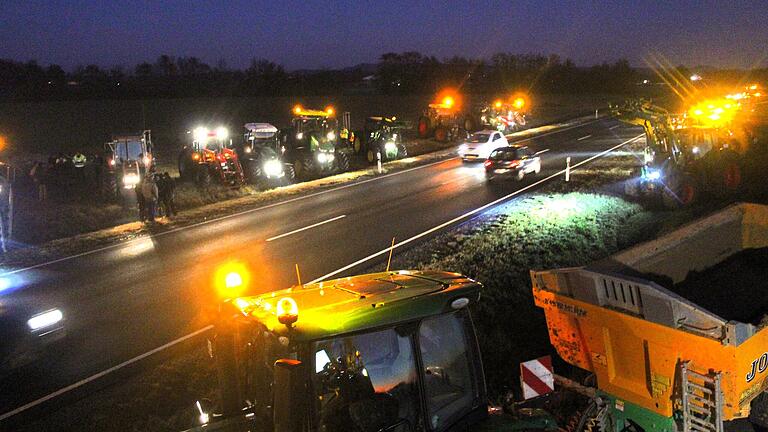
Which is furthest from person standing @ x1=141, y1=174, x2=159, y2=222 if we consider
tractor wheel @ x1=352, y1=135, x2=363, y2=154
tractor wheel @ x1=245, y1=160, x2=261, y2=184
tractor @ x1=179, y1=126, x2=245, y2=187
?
tractor wheel @ x1=352, y1=135, x2=363, y2=154

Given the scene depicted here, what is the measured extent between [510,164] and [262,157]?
1037cm

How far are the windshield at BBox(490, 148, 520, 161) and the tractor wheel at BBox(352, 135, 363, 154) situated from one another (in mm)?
10827

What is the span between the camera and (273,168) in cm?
2652

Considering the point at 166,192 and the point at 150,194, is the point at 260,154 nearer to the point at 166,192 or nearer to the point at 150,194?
the point at 166,192

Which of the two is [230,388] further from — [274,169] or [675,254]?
[274,169]

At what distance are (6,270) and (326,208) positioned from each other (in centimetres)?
940

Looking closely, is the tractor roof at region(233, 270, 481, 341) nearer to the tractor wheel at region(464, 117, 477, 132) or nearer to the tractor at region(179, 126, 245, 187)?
the tractor at region(179, 126, 245, 187)

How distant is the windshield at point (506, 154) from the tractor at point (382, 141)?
791cm

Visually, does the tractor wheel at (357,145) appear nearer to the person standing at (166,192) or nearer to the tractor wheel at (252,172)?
the tractor wheel at (252,172)

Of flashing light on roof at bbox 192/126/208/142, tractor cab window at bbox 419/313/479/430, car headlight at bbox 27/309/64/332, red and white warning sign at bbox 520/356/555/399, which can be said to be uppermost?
flashing light on roof at bbox 192/126/208/142

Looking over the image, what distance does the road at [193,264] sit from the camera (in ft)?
31.5

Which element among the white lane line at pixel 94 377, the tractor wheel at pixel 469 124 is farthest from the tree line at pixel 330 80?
the white lane line at pixel 94 377

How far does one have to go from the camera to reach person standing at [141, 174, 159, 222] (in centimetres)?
1872

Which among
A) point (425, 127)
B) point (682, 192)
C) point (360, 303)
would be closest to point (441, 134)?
point (425, 127)
